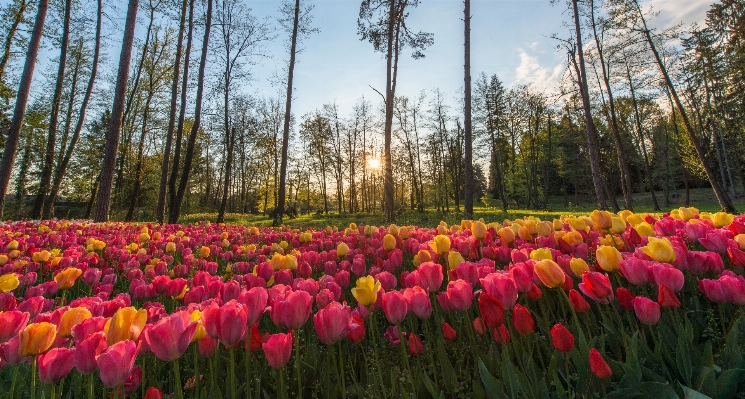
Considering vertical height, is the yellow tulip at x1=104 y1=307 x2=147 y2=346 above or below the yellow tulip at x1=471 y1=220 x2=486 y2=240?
below

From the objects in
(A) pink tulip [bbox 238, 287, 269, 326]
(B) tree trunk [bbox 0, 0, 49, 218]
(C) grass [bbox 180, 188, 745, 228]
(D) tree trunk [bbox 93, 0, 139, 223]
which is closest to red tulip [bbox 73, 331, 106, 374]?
(A) pink tulip [bbox 238, 287, 269, 326]

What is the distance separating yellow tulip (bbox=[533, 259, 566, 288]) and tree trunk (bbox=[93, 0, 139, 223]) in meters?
10.7

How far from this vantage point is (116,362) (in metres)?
0.86

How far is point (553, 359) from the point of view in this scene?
107 cm

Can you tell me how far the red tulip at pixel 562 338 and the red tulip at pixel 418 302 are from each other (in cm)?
41

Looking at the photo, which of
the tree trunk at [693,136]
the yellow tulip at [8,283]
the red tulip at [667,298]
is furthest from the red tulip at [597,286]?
the tree trunk at [693,136]

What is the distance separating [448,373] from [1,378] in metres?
1.79

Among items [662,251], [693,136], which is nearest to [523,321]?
[662,251]

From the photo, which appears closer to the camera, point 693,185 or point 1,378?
point 1,378

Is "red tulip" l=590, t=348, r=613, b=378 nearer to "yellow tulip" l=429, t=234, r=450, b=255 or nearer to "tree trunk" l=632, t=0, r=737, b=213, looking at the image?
"yellow tulip" l=429, t=234, r=450, b=255

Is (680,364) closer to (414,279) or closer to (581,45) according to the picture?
(414,279)

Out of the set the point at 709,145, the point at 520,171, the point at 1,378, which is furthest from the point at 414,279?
the point at 520,171

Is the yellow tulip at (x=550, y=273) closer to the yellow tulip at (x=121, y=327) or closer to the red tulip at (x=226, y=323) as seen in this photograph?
the red tulip at (x=226, y=323)

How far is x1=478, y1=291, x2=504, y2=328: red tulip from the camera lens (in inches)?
45.8
